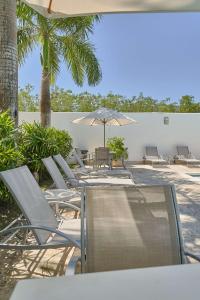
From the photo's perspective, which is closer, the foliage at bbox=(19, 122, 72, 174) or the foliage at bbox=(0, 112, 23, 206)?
the foliage at bbox=(0, 112, 23, 206)

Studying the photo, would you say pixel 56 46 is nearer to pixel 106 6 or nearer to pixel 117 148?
pixel 117 148

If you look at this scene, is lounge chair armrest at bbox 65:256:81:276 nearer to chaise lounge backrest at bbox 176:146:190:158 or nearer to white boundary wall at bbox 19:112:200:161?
white boundary wall at bbox 19:112:200:161

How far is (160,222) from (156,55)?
2493 cm

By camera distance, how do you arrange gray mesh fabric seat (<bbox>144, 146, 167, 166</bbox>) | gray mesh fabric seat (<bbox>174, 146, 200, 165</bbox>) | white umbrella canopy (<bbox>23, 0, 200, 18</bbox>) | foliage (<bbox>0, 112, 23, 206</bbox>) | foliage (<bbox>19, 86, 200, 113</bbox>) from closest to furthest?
1. white umbrella canopy (<bbox>23, 0, 200, 18</bbox>)
2. foliage (<bbox>0, 112, 23, 206</bbox>)
3. gray mesh fabric seat (<bbox>174, 146, 200, 165</bbox>)
4. gray mesh fabric seat (<bbox>144, 146, 167, 166</bbox>)
5. foliage (<bbox>19, 86, 200, 113</bbox>)

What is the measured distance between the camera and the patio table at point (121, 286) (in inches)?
56.5

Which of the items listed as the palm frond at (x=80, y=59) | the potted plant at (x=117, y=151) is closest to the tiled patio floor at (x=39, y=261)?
the potted plant at (x=117, y=151)

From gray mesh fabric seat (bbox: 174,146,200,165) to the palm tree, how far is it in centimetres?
546

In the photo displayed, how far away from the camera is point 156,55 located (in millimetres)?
25500

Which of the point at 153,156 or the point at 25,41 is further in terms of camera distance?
the point at 153,156

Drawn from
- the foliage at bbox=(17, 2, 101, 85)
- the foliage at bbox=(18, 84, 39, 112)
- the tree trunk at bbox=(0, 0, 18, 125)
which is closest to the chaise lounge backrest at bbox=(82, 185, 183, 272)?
the tree trunk at bbox=(0, 0, 18, 125)

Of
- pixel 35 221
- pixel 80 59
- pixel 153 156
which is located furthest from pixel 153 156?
pixel 35 221

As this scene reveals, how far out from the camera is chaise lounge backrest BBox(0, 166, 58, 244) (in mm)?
3346

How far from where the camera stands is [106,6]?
14.9 feet

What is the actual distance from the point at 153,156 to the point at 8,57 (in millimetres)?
10739
